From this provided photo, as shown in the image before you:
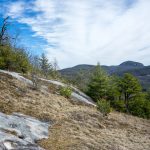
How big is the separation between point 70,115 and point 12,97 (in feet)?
13.0

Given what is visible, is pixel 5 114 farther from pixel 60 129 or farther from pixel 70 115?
pixel 70 115

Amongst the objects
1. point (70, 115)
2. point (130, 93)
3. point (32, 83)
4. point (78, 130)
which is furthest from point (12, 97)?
point (130, 93)

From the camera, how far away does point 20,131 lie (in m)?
14.0

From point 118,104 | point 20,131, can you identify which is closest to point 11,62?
point 118,104

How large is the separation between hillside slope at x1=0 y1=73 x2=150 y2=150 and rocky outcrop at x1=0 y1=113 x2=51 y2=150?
46cm

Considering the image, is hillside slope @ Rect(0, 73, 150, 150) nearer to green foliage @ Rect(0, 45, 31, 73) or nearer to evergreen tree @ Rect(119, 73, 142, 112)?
green foliage @ Rect(0, 45, 31, 73)

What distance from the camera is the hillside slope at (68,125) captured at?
49.6ft

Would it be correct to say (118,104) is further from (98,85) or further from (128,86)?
(98,85)

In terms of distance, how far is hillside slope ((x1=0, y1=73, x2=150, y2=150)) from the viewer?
49.6 ft

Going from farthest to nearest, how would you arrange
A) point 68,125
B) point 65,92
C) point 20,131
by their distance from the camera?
1. point 65,92
2. point 68,125
3. point 20,131

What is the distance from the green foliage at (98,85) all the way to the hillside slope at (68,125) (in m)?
18.2

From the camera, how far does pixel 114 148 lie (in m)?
15.6

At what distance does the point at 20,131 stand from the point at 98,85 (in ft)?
101

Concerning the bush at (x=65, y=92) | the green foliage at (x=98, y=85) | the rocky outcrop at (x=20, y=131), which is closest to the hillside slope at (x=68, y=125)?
the rocky outcrop at (x=20, y=131)
